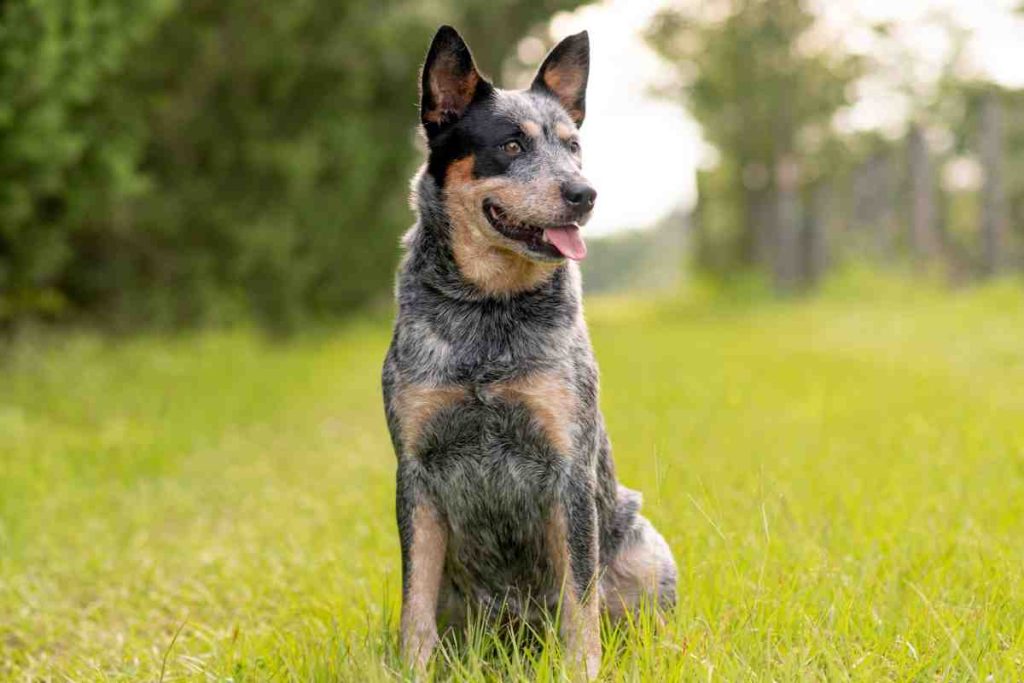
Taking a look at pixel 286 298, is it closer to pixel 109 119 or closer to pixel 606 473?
pixel 109 119

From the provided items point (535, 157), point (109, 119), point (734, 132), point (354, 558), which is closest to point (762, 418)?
point (354, 558)

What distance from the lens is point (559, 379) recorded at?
3.06 m

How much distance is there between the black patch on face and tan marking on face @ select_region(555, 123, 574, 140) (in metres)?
0.18

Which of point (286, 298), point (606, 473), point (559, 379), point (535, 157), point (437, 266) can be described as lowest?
point (286, 298)

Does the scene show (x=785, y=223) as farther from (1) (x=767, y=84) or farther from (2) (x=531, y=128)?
(2) (x=531, y=128)

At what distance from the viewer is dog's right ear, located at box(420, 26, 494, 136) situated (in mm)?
3322

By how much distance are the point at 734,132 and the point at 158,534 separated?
20241mm

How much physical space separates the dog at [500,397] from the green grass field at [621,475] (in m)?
0.18

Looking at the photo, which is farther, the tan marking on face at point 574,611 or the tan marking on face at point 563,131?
the tan marking on face at point 563,131

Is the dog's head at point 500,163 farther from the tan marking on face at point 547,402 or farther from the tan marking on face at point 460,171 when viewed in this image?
the tan marking on face at point 547,402

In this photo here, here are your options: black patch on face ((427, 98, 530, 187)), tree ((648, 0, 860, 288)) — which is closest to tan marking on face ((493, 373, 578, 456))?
black patch on face ((427, 98, 530, 187))

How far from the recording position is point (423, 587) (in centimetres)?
305

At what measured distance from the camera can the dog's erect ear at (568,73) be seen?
11.9 ft

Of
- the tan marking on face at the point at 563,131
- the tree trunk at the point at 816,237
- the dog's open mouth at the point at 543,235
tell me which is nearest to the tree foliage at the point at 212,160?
the tan marking on face at the point at 563,131
